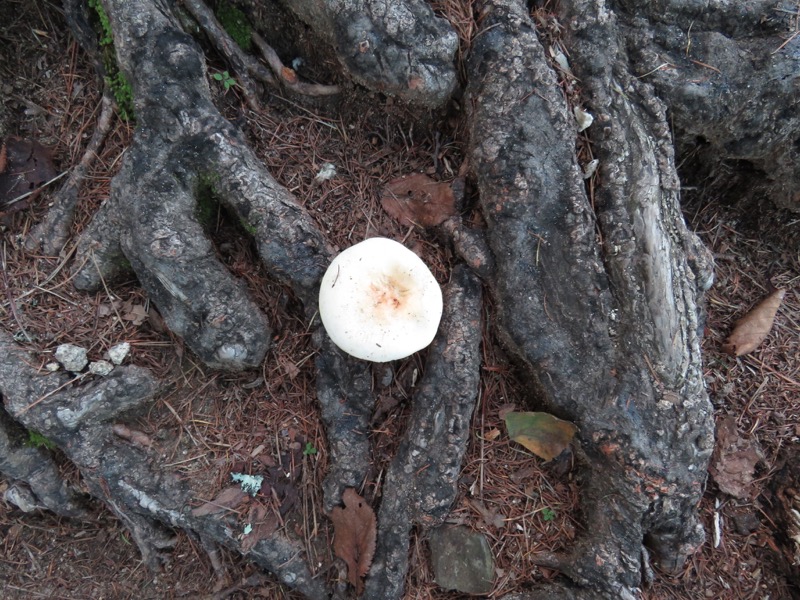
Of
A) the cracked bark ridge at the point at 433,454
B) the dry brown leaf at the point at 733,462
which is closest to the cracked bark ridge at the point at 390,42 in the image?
the cracked bark ridge at the point at 433,454

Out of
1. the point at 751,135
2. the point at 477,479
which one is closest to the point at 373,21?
the point at 751,135

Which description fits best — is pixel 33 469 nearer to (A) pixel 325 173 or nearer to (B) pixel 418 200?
(A) pixel 325 173

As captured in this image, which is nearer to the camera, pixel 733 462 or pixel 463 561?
pixel 463 561

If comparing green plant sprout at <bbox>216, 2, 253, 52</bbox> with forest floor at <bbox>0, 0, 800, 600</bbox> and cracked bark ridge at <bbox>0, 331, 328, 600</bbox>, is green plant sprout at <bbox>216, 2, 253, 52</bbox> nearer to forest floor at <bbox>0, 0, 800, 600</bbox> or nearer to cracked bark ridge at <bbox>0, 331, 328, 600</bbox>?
forest floor at <bbox>0, 0, 800, 600</bbox>

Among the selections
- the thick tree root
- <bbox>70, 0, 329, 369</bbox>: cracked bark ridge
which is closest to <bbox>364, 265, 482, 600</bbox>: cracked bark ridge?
<bbox>70, 0, 329, 369</bbox>: cracked bark ridge

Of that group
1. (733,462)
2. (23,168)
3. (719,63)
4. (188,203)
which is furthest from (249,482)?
(719,63)

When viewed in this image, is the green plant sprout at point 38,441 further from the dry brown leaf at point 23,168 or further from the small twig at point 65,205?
the dry brown leaf at point 23,168
